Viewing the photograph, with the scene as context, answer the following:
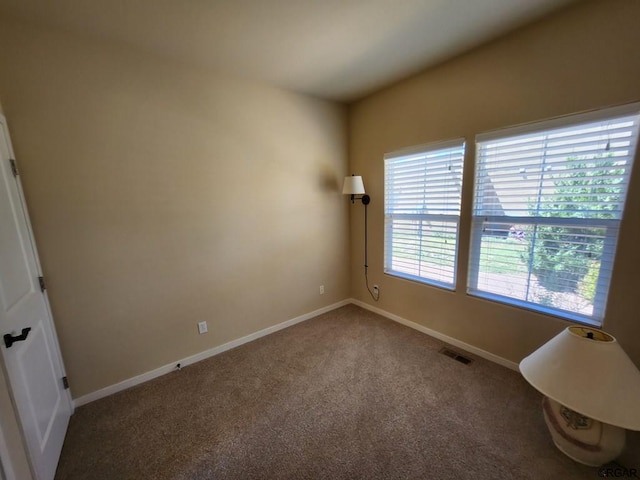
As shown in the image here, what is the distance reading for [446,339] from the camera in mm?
2553

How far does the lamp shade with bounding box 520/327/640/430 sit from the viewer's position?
1.19m

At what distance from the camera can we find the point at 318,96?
2.91m

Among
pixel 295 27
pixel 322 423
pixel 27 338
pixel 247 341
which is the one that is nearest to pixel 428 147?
pixel 295 27

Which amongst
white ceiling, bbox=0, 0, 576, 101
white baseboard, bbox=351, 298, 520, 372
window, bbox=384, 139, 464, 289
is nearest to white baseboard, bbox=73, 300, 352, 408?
white baseboard, bbox=351, 298, 520, 372

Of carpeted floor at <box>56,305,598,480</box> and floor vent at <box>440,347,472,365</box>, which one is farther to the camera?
floor vent at <box>440,347,472,365</box>

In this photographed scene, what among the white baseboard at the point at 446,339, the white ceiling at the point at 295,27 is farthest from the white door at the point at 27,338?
the white baseboard at the point at 446,339

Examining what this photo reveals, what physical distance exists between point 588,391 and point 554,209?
116 centimetres

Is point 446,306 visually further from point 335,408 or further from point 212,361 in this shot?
point 212,361

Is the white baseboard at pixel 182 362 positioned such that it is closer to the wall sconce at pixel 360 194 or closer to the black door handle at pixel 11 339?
the wall sconce at pixel 360 194

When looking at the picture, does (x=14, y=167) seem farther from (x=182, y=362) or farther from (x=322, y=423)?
(x=322, y=423)

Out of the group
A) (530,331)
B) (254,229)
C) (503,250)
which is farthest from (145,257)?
(530,331)

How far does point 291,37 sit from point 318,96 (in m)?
1.10

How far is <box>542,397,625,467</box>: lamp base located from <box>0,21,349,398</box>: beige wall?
232cm

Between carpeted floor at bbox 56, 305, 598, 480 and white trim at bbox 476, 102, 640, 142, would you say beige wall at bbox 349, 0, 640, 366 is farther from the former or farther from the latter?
carpeted floor at bbox 56, 305, 598, 480
